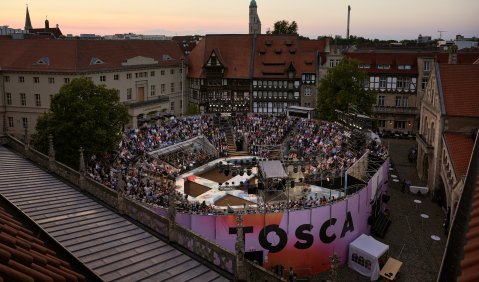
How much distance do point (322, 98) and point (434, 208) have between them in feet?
78.6

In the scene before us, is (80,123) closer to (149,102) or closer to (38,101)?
(38,101)

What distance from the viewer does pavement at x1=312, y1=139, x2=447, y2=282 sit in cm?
2883

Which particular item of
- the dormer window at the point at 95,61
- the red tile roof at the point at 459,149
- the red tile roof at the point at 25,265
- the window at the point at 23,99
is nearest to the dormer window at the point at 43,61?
the window at the point at 23,99

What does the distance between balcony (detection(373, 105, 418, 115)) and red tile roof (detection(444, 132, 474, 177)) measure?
28316 mm

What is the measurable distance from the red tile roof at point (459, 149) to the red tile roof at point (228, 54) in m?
37.9

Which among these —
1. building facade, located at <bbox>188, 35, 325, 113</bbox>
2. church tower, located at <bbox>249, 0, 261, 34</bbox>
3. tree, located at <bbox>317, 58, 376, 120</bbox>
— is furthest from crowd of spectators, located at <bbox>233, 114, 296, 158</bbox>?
church tower, located at <bbox>249, 0, 261, 34</bbox>

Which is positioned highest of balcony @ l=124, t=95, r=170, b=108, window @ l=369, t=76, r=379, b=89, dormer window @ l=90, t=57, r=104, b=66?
dormer window @ l=90, t=57, r=104, b=66

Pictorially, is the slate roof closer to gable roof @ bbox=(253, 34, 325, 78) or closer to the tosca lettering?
the tosca lettering

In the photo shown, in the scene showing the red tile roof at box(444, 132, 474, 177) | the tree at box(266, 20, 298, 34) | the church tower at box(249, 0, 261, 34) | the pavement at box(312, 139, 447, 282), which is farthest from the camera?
the church tower at box(249, 0, 261, 34)

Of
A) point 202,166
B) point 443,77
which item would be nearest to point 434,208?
point 443,77

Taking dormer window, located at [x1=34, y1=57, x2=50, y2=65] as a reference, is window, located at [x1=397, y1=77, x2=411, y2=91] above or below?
below

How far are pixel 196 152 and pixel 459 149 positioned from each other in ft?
89.3

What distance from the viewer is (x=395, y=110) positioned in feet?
230

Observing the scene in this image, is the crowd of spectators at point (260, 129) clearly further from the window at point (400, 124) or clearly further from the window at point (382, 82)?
the window at point (400, 124)
